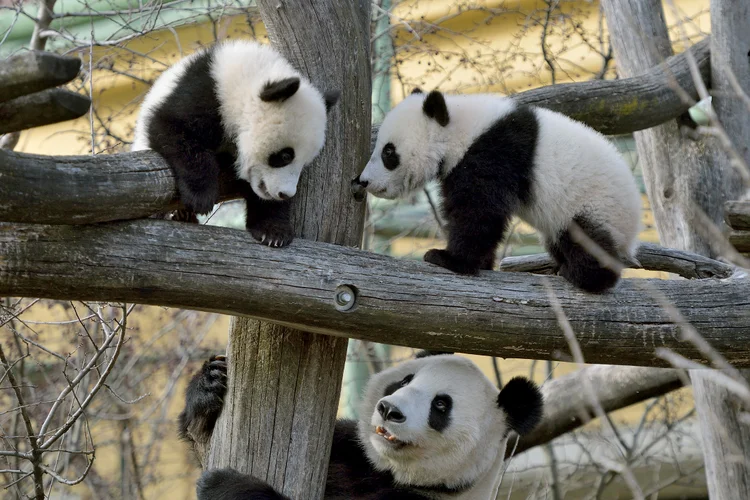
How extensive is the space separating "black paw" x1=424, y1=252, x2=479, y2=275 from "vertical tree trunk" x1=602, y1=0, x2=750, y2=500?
2.18 metres

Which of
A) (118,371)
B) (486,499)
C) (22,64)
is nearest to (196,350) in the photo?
(118,371)

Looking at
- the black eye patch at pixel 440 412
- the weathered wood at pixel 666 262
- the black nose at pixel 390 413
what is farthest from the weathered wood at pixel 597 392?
the black nose at pixel 390 413

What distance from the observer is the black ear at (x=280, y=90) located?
3.21 meters

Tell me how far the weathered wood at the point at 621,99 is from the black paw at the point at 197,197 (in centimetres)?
186

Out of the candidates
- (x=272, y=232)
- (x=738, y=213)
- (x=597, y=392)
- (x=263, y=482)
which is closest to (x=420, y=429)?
(x=263, y=482)

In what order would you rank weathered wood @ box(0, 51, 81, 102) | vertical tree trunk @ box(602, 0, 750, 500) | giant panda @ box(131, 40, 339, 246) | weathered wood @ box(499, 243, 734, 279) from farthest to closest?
vertical tree trunk @ box(602, 0, 750, 500) < weathered wood @ box(499, 243, 734, 279) < giant panda @ box(131, 40, 339, 246) < weathered wood @ box(0, 51, 81, 102)

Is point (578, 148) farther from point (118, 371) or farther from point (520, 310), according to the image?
point (118, 371)

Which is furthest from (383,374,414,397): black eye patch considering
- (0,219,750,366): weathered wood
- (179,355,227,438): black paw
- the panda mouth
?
(179,355,227,438): black paw

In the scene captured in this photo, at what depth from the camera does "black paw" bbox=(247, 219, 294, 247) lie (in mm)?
2949

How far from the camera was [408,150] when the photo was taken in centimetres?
394

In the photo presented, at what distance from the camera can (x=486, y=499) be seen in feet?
12.0

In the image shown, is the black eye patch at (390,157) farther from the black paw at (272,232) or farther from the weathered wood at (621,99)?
the black paw at (272,232)

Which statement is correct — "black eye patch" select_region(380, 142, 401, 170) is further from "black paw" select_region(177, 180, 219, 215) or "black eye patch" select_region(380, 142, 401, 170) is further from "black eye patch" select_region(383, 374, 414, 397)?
"black paw" select_region(177, 180, 219, 215)

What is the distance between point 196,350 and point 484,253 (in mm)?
4789
